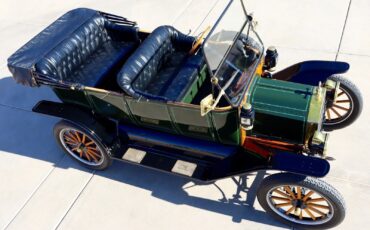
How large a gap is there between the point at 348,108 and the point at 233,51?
6.66 ft

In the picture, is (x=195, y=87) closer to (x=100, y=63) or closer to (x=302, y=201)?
(x=100, y=63)

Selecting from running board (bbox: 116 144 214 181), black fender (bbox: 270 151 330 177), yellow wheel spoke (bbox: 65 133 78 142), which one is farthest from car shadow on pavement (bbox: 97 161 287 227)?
black fender (bbox: 270 151 330 177)

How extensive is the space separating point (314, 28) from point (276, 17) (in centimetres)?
78

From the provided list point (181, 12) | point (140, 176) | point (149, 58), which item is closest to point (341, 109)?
point (149, 58)

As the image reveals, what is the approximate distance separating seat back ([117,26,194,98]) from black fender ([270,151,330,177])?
1.64m

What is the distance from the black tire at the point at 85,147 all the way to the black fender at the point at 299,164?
2.09 m

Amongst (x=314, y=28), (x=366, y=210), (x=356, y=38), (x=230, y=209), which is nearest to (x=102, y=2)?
(x=314, y=28)

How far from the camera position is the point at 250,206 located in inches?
188

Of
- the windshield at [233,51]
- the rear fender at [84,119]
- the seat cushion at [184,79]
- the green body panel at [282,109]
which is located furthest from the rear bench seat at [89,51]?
the green body panel at [282,109]

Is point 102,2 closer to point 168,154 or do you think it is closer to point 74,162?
point 74,162

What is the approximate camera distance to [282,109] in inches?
171

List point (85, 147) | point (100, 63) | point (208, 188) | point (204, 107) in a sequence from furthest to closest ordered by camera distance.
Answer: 1. point (100, 63)
2. point (85, 147)
3. point (208, 188)
4. point (204, 107)

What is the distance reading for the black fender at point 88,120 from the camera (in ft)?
16.1

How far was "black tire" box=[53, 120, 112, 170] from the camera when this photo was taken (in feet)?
16.2
